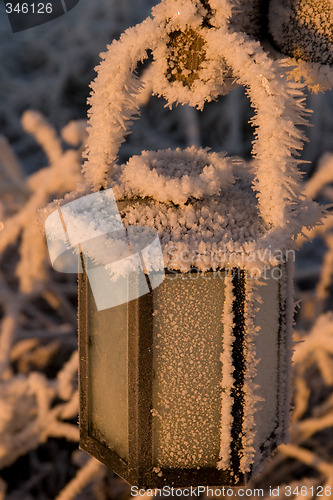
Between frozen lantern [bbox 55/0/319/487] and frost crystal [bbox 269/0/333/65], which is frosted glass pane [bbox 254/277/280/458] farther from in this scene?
frost crystal [bbox 269/0/333/65]

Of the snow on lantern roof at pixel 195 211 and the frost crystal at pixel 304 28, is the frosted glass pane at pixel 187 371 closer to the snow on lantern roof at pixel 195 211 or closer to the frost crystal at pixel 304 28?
the snow on lantern roof at pixel 195 211

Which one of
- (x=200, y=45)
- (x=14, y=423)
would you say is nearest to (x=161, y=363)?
(x=200, y=45)

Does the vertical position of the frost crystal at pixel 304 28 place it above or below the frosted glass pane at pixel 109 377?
above

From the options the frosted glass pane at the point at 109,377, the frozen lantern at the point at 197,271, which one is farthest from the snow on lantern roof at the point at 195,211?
the frosted glass pane at the point at 109,377

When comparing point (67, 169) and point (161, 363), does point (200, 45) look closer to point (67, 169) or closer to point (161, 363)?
point (161, 363)

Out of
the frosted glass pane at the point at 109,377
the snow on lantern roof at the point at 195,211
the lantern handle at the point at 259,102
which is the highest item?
the lantern handle at the point at 259,102

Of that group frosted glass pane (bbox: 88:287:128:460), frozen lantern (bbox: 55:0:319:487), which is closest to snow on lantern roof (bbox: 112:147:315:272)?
frozen lantern (bbox: 55:0:319:487)

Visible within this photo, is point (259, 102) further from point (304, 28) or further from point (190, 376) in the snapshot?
point (190, 376)

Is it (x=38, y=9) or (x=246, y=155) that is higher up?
(x=38, y=9)
